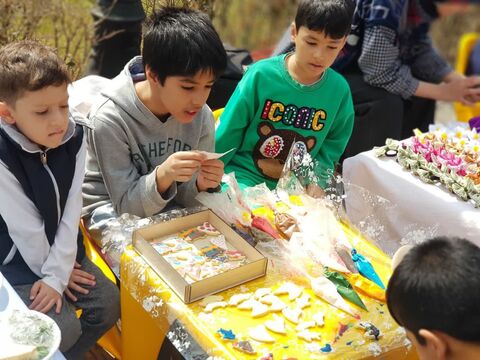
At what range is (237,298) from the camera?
1.70 m

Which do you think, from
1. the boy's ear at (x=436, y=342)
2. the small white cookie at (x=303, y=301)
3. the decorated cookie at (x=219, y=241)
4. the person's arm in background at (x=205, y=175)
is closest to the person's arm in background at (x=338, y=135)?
the person's arm in background at (x=205, y=175)

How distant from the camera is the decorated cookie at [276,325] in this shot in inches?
63.8

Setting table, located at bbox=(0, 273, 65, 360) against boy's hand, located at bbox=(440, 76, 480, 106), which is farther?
boy's hand, located at bbox=(440, 76, 480, 106)

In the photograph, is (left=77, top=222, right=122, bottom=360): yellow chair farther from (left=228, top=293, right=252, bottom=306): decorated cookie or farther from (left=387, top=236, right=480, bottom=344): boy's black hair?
(left=387, top=236, right=480, bottom=344): boy's black hair

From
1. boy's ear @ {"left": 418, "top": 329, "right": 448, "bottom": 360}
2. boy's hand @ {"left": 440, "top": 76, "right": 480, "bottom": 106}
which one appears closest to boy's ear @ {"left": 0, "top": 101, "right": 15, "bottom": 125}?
boy's ear @ {"left": 418, "top": 329, "right": 448, "bottom": 360}

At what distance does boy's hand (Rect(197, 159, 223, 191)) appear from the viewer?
81.7 inches

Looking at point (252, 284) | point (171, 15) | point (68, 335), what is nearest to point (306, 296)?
point (252, 284)

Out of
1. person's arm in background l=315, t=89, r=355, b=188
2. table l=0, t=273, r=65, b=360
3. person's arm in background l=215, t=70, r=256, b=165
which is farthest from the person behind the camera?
person's arm in background l=315, t=89, r=355, b=188

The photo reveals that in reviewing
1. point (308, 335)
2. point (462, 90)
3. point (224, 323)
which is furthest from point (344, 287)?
point (462, 90)

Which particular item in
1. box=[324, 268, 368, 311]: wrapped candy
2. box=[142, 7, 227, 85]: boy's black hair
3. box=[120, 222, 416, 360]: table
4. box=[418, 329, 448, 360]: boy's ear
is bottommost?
box=[120, 222, 416, 360]: table

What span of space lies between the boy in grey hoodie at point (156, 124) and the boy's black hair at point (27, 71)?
0.32 meters

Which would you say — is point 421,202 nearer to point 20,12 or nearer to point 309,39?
point 309,39

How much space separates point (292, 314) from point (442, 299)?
0.46 metres

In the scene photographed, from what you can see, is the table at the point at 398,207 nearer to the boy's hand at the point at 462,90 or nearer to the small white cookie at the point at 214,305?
the small white cookie at the point at 214,305
